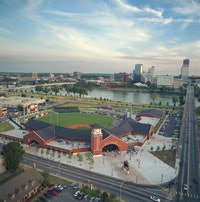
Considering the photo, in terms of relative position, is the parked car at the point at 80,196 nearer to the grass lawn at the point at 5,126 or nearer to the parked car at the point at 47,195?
the parked car at the point at 47,195

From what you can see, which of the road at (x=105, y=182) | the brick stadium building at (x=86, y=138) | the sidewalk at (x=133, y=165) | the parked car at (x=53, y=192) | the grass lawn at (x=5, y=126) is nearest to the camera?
the parked car at (x=53, y=192)

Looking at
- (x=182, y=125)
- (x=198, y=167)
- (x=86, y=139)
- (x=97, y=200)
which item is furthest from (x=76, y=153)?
(x=182, y=125)

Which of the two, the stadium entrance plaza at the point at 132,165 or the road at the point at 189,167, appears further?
the stadium entrance plaza at the point at 132,165

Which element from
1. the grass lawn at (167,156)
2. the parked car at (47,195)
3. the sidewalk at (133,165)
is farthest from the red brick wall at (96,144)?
the parked car at (47,195)

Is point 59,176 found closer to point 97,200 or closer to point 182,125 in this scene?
point 97,200

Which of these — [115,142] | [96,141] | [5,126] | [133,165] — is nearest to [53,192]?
[96,141]

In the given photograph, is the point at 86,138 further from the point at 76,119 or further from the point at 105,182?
the point at 76,119
